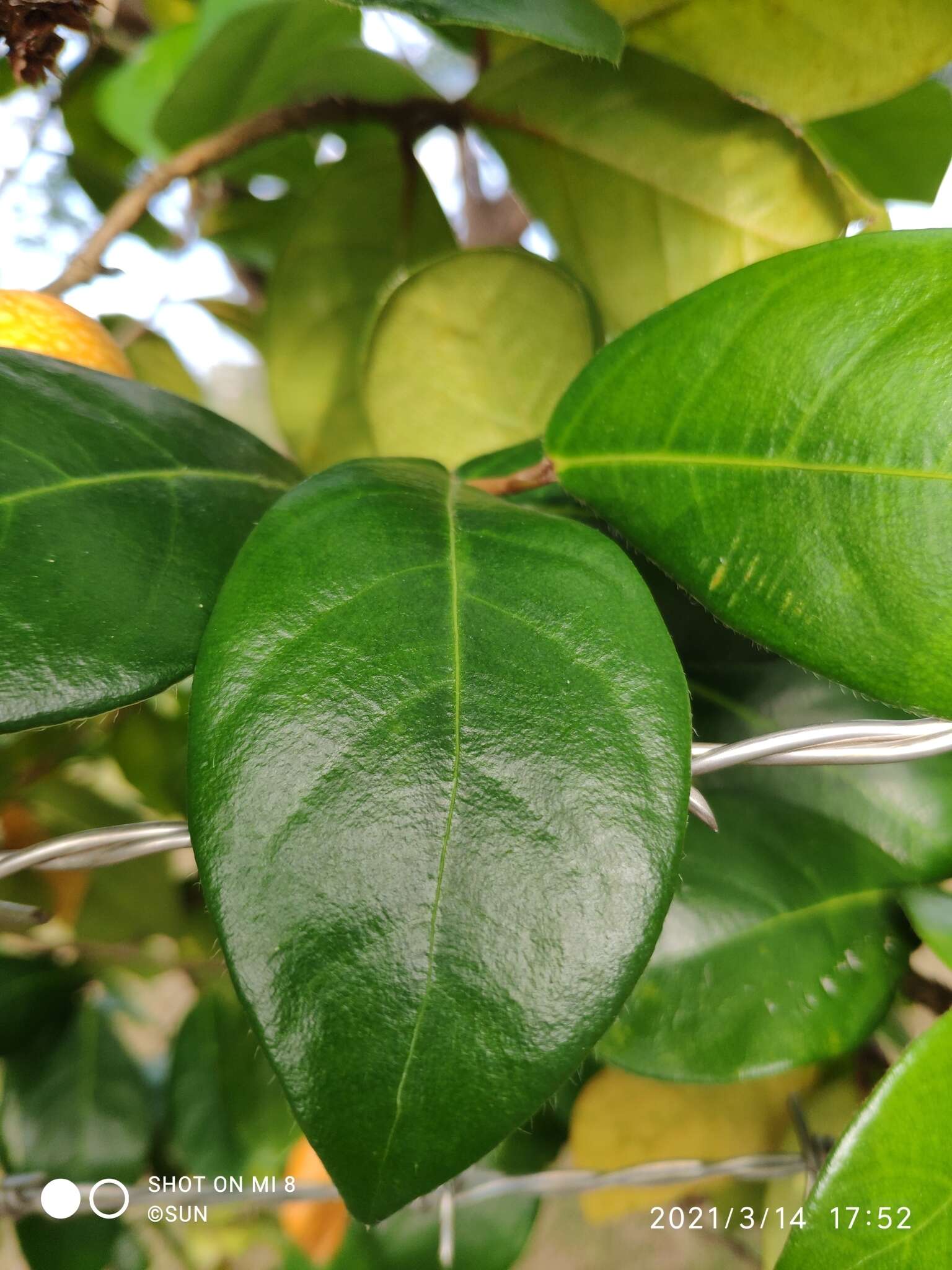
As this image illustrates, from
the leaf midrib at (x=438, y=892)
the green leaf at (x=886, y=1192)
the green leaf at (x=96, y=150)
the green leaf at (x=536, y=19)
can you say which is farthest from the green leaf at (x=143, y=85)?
the green leaf at (x=886, y=1192)

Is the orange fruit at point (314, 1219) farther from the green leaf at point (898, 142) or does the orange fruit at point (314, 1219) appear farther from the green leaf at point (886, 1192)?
the green leaf at point (898, 142)

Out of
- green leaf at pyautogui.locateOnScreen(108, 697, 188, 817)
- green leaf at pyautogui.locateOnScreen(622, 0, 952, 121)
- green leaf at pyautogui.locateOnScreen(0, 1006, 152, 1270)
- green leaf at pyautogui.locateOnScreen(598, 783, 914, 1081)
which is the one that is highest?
green leaf at pyautogui.locateOnScreen(622, 0, 952, 121)

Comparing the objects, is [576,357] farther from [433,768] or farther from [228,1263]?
[228,1263]

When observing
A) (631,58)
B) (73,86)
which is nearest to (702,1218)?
(631,58)

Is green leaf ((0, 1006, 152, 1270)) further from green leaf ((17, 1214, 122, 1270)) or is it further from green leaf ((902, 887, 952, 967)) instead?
green leaf ((902, 887, 952, 967))

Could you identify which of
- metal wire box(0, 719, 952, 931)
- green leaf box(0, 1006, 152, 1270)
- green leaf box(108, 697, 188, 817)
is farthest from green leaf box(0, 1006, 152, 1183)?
metal wire box(0, 719, 952, 931)

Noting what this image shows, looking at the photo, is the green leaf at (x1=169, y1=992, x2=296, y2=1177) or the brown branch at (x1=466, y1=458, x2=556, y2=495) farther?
the green leaf at (x1=169, y1=992, x2=296, y2=1177)
